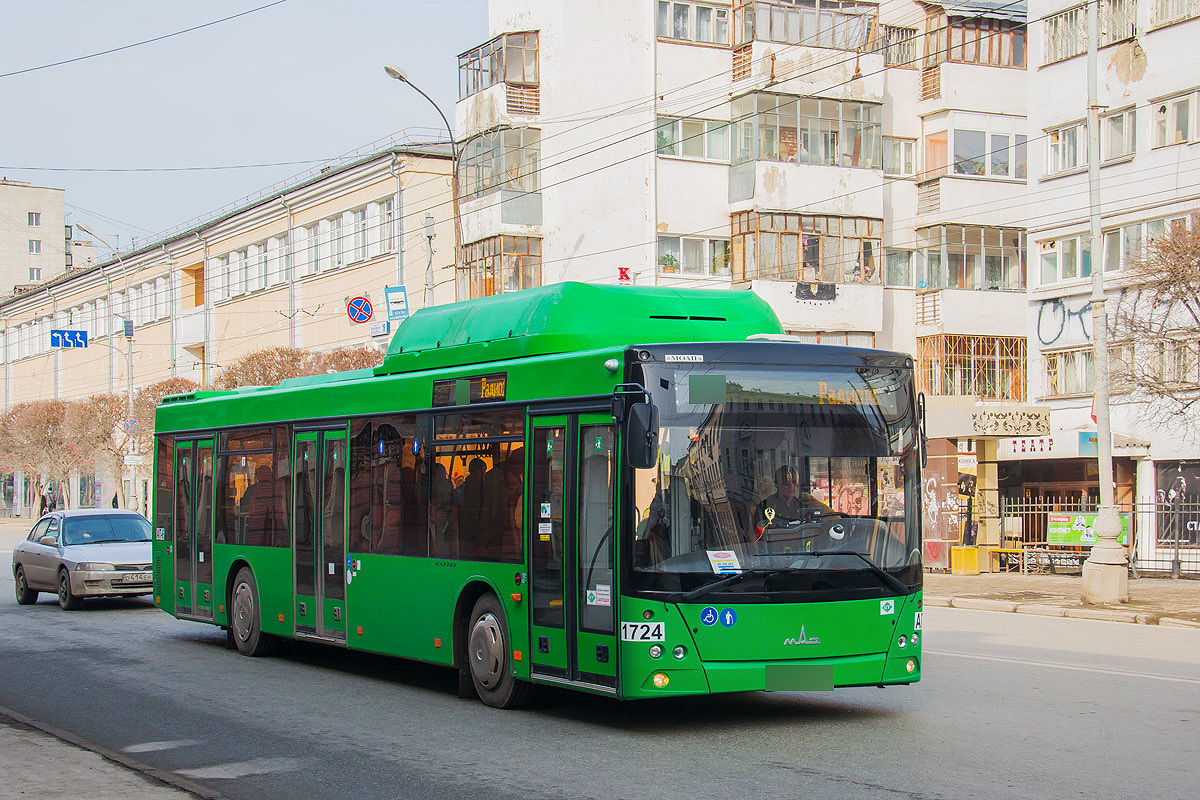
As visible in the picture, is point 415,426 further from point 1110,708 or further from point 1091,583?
point 1091,583

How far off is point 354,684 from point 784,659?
5.07m

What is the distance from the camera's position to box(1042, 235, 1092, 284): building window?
36312mm

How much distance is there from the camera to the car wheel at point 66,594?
72.5 ft

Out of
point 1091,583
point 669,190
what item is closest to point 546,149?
point 669,190

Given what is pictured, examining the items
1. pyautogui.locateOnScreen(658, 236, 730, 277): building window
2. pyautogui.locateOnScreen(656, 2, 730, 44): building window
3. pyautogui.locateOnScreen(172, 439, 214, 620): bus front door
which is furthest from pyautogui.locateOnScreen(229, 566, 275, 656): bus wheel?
pyautogui.locateOnScreen(656, 2, 730, 44): building window

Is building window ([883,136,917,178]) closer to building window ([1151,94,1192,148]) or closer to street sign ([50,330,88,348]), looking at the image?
building window ([1151,94,1192,148])

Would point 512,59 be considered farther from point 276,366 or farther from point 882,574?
point 882,574

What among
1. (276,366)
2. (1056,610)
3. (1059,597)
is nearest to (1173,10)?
(1059,597)

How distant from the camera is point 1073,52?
36.8m

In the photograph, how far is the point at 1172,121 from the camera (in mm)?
33406

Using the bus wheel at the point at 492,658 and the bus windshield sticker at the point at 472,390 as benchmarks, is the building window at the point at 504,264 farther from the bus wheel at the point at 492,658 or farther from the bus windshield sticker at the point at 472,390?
the bus wheel at the point at 492,658

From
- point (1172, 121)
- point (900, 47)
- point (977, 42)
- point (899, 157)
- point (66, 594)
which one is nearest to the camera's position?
point (66, 594)

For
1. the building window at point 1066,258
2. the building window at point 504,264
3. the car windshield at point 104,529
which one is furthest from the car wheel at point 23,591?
the building window at point 1066,258

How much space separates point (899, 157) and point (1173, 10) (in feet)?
45.2
